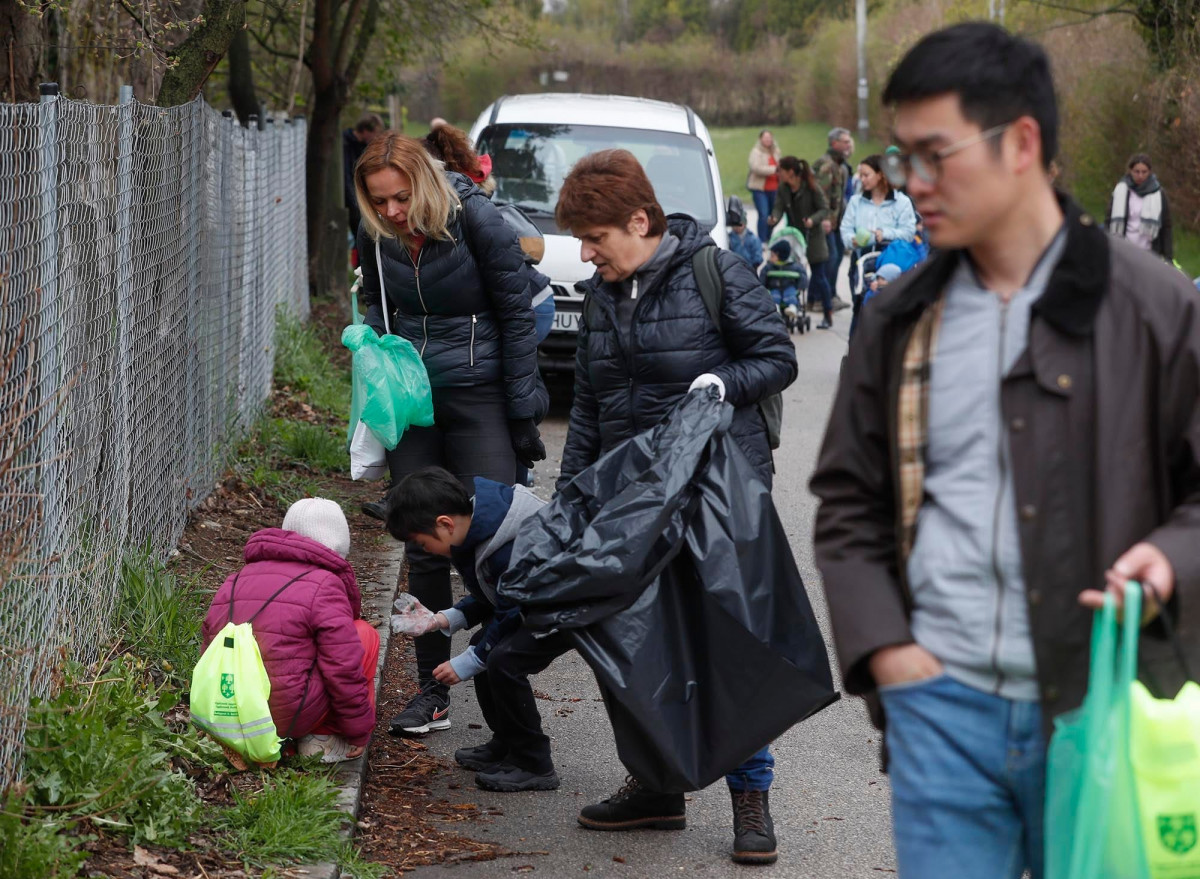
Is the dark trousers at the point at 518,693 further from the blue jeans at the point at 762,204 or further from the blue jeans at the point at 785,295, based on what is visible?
the blue jeans at the point at 762,204

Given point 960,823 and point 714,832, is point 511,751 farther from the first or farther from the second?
point 960,823

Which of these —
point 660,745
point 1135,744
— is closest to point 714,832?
point 660,745

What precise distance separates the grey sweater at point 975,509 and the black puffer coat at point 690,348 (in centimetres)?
191

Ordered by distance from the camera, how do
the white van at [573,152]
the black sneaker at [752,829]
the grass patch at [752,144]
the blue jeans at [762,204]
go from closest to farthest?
1. the black sneaker at [752,829]
2. the white van at [573,152]
3. the blue jeans at [762,204]
4. the grass patch at [752,144]

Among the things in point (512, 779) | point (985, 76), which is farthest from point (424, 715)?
point (985, 76)

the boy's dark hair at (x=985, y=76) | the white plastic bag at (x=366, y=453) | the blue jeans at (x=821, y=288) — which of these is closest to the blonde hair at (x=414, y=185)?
the white plastic bag at (x=366, y=453)

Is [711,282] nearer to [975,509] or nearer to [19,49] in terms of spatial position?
[975,509]

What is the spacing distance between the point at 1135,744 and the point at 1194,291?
0.71 metres

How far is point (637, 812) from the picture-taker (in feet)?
15.2

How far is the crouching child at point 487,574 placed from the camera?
4.61 metres

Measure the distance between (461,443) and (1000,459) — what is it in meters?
3.46

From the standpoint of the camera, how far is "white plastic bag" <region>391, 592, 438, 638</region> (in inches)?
191

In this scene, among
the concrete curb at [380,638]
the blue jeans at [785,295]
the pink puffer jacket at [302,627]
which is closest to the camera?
the concrete curb at [380,638]

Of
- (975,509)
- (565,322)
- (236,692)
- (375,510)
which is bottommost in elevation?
(375,510)
